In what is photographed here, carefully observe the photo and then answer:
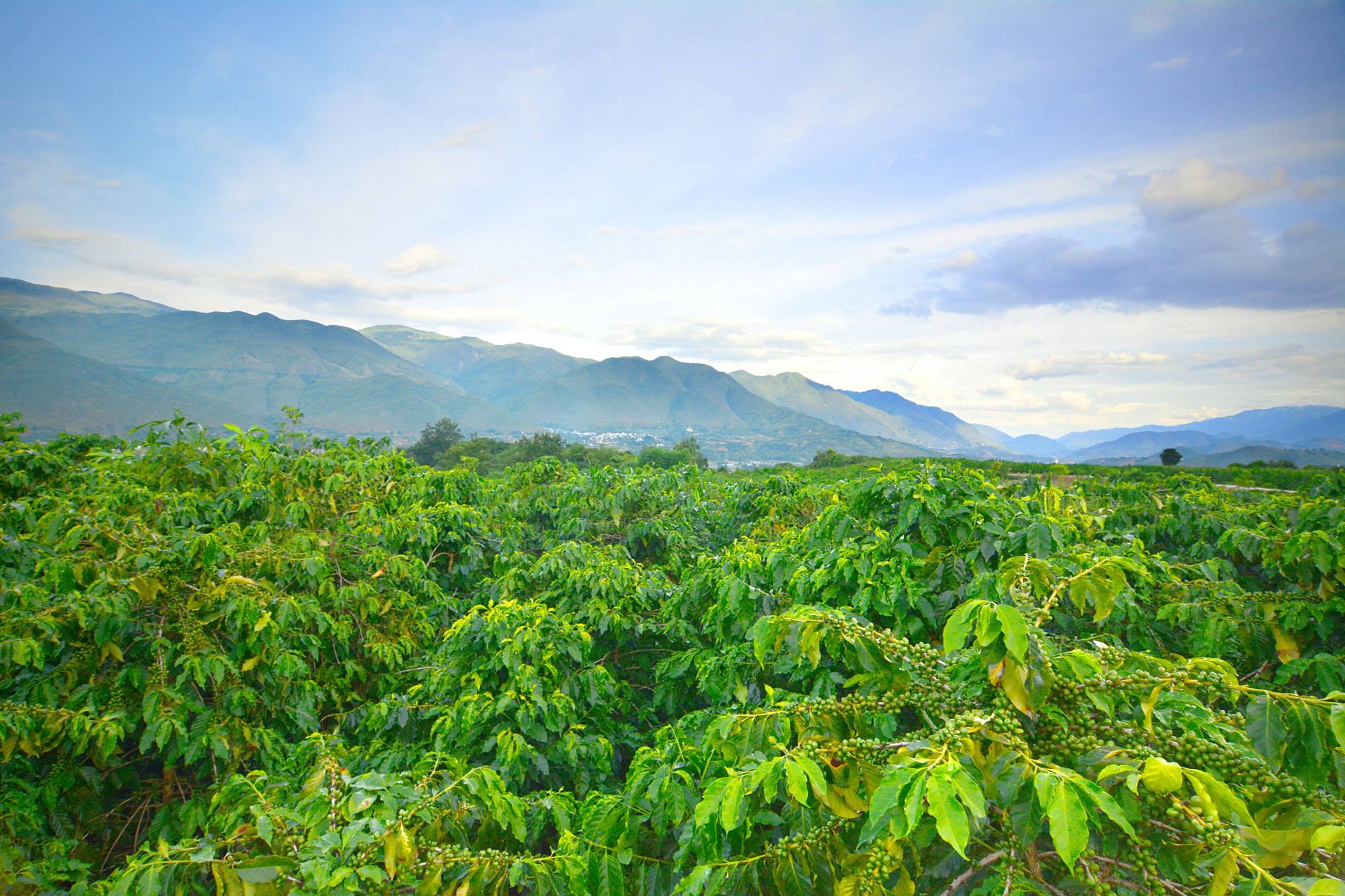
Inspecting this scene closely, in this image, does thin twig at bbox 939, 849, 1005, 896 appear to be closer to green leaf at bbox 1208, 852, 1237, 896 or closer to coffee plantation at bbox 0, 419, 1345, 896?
coffee plantation at bbox 0, 419, 1345, 896

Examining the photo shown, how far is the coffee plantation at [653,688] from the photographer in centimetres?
175

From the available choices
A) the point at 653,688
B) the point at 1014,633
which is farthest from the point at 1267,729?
the point at 653,688

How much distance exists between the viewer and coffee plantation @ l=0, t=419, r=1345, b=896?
1.75 meters

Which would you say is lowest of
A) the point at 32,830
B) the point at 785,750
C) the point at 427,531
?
the point at 32,830

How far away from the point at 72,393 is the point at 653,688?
622ft

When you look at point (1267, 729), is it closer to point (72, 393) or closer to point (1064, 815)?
point (1064, 815)

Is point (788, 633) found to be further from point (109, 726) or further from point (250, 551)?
point (250, 551)

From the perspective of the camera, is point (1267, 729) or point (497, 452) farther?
point (497, 452)

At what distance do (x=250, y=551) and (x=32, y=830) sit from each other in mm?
2119

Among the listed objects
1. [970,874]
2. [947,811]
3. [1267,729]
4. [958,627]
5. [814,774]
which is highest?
[958,627]

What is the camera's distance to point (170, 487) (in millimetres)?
5910

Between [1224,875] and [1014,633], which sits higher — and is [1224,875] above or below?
below

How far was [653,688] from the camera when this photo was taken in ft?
20.7

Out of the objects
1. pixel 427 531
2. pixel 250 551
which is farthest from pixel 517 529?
pixel 250 551
